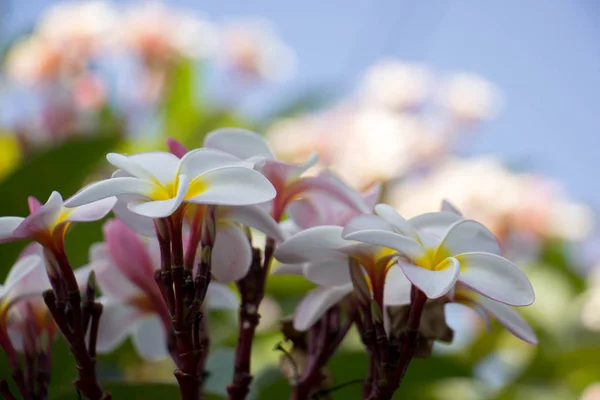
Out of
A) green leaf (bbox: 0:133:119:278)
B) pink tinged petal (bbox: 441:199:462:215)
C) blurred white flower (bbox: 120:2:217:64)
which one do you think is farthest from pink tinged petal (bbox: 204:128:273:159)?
blurred white flower (bbox: 120:2:217:64)

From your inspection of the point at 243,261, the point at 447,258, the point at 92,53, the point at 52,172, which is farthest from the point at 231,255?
the point at 92,53

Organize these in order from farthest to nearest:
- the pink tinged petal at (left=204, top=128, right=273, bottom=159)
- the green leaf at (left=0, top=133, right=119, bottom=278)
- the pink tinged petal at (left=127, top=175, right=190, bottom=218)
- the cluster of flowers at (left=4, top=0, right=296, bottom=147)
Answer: the cluster of flowers at (left=4, top=0, right=296, bottom=147) < the green leaf at (left=0, top=133, right=119, bottom=278) < the pink tinged petal at (left=204, top=128, right=273, bottom=159) < the pink tinged petal at (left=127, top=175, right=190, bottom=218)

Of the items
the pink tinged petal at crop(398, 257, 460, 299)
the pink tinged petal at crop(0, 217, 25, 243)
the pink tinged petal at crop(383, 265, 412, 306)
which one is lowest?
the pink tinged petal at crop(383, 265, 412, 306)

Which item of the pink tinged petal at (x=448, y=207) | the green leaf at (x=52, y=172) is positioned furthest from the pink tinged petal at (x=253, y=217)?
the green leaf at (x=52, y=172)

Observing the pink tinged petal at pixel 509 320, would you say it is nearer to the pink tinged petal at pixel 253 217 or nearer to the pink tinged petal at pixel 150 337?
the pink tinged petal at pixel 253 217

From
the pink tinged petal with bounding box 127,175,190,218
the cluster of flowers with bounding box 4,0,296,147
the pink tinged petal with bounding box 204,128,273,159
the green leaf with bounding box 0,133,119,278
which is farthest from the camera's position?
the cluster of flowers with bounding box 4,0,296,147

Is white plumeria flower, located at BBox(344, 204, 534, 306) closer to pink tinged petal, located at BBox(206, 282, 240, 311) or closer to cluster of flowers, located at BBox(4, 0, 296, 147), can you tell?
pink tinged petal, located at BBox(206, 282, 240, 311)
